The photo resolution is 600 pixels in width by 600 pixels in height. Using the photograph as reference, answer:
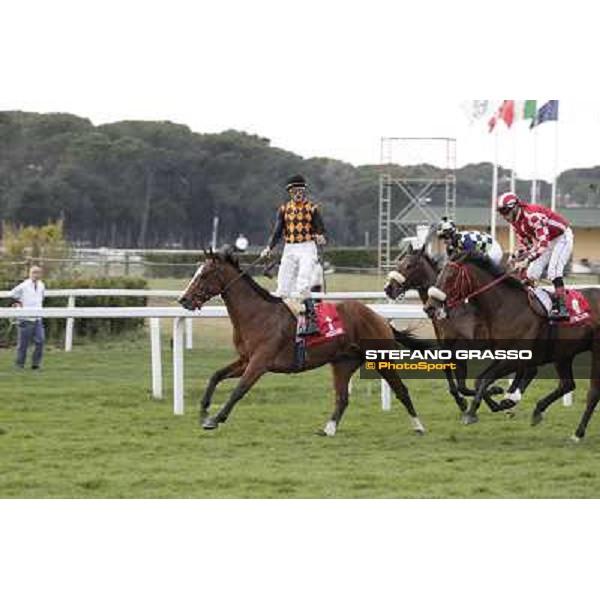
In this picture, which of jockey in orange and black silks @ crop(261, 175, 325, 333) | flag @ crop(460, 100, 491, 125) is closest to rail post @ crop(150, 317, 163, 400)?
jockey in orange and black silks @ crop(261, 175, 325, 333)

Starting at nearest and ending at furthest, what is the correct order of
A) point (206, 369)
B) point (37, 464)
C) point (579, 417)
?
1. point (37, 464)
2. point (579, 417)
3. point (206, 369)

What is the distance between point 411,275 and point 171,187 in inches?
1523

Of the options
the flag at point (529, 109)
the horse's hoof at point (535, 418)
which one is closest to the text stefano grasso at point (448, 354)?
the horse's hoof at point (535, 418)

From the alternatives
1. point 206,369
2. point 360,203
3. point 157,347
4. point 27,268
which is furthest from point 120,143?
point 157,347

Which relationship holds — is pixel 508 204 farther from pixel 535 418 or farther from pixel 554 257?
pixel 535 418

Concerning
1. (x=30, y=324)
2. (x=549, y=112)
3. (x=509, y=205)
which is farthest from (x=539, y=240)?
(x=549, y=112)

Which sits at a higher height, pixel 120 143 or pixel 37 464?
pixel 120 143

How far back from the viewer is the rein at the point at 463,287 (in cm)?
1084

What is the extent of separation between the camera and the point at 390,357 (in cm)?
1108

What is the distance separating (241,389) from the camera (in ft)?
34.6

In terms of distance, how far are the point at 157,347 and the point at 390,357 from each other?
122 inches

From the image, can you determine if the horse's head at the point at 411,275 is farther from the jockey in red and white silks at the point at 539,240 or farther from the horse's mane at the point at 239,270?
the horse's mane at the point at 239,270

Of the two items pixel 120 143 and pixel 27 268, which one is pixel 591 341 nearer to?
pixel 27 268

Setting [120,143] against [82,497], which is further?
[120,143]
